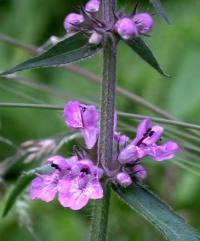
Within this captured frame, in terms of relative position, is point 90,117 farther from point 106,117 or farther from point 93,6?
point 93,6

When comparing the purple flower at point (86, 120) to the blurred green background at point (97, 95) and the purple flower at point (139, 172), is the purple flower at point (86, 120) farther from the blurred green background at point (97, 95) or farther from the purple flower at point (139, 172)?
the blurred green background at point (97, 95)

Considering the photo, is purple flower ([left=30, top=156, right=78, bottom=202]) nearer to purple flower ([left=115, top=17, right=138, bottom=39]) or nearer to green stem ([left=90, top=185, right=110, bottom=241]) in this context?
green stem ([left=90, top=185, right=110, bottom=241])

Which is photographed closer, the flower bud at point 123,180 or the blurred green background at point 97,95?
the flower bud at point 123,180

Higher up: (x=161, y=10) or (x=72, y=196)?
(x=161, y=10)

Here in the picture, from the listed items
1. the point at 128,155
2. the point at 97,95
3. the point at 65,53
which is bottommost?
the point at 97,95

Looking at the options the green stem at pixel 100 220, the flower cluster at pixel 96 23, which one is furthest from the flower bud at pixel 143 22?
the green stem at pixel 100 220

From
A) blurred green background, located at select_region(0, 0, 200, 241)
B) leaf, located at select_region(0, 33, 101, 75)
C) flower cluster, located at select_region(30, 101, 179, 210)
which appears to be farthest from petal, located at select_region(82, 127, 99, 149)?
blurred green background, located at select_region(0, 0, 200, 241)

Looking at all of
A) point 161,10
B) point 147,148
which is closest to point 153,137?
point 147,148
